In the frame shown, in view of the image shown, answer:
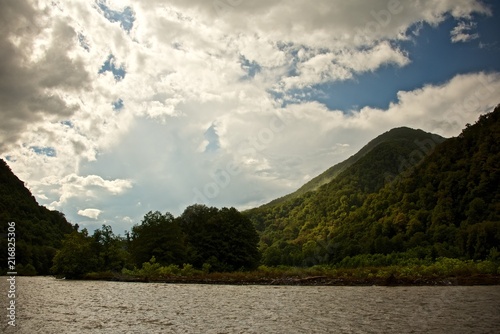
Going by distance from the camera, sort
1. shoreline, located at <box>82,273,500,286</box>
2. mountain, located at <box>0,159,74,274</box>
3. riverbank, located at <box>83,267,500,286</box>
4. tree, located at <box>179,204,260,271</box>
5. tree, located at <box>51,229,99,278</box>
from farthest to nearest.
A: 1. mountain, located at <box>0,159,74,274</box>
2. tree, located at <box>179,204,260,271</box>
3. tree, located at <box>51,229,99,278</box>
4. riverbank, located at <box>83,267,500,286</box>
5. shoreline, located at <box>82,273,500,286</box>

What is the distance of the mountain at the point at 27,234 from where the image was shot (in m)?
131

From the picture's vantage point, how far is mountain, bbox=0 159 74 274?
430ft

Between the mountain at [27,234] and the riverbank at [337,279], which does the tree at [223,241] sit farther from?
the mountain at [27,234]

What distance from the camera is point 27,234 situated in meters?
164

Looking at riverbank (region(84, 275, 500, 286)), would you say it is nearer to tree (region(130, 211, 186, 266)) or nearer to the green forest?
the green forest

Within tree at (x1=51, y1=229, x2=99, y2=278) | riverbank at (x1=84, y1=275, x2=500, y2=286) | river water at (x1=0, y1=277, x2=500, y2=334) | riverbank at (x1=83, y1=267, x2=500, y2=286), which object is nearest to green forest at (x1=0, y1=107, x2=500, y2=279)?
tree at (x1=51, y1=229, x2=99, y2=278)

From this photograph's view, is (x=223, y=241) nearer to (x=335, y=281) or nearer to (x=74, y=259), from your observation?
(x=74, y=259)

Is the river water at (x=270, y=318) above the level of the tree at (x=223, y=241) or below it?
Result: below

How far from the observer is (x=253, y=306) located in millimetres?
25625

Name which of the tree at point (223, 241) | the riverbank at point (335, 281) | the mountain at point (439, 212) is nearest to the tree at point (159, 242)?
the tree at point (223, 241)

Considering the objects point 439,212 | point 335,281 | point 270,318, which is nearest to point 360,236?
point 439,212

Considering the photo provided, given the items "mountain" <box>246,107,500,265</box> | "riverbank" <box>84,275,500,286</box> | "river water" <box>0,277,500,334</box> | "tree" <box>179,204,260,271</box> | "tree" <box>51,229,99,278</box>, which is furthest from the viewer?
"mountain" <box>246,107,500,265</box>

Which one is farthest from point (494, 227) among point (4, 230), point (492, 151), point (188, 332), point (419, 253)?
point (4, 230)

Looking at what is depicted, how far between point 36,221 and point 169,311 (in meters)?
189
